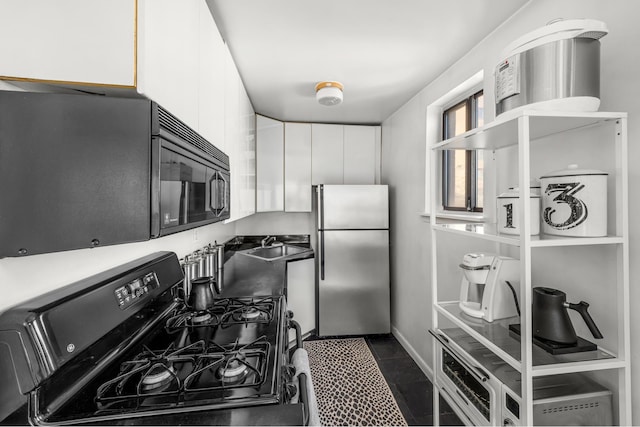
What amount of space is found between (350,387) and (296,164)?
2.26 m

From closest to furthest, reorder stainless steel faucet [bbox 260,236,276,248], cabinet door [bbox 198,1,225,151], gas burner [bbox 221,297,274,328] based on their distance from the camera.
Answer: cabinet door [bbox 198,1,225,151] < gas burner [bbox 221,297,274,328] < stainless steel faucet [bbox 260,236,276,248]

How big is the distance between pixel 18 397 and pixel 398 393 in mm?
2156

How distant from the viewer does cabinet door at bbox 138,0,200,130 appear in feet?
2.22

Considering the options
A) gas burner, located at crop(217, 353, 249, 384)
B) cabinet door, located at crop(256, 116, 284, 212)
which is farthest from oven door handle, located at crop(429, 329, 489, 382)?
cabinet door, located at crop(256, 116, 284, 212)

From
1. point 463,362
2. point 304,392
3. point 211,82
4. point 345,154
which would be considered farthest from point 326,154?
point 304,392

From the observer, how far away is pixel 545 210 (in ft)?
3.55

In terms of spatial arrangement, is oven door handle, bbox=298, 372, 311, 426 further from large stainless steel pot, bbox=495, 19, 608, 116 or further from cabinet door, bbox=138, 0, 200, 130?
large stainless steel pot, bbox=495, 19, 608, 116

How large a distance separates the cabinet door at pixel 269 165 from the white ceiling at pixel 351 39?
639 mm

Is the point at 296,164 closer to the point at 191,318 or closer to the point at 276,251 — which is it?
the point at 276,251

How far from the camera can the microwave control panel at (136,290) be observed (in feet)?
3.06

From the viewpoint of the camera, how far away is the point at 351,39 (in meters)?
1.66

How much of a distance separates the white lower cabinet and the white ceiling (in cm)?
159

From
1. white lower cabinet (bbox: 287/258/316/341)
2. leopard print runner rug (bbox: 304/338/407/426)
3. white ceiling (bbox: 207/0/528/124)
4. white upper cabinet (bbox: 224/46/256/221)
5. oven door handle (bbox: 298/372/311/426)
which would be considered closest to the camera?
oven door handle (bbox: 298/372/311/426)

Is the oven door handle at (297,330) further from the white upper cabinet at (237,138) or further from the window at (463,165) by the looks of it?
the window at (463,165)
